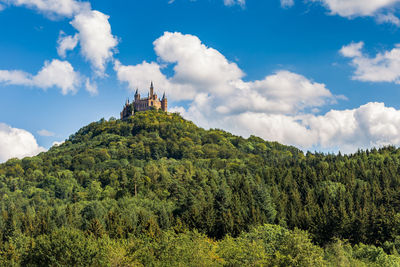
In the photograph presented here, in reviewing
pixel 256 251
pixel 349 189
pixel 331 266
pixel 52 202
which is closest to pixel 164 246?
pixel 256 251

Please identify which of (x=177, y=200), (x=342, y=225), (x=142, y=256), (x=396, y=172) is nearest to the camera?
(x=142, y=256)

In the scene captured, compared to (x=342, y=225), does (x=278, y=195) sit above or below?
above

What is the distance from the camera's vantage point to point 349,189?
114125mm

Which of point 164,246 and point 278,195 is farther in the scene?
point 278,195

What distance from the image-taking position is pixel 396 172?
128750 mm

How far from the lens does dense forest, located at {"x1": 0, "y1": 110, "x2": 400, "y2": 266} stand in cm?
5234

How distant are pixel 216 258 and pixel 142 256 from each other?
9.55m

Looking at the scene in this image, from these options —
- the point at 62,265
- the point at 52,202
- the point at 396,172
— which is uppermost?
the point at 396,172

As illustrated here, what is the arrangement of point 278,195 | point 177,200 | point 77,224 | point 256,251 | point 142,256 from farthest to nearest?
point 177,200, point 278,195, point 77,224, point 142,256, point 256,251

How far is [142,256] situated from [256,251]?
14668 mm

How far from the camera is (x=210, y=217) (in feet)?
297

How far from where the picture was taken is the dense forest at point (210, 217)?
52.3m

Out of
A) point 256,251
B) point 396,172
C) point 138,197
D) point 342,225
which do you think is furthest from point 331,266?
point 396,172

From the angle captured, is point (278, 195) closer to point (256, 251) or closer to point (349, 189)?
point (349, 189)
